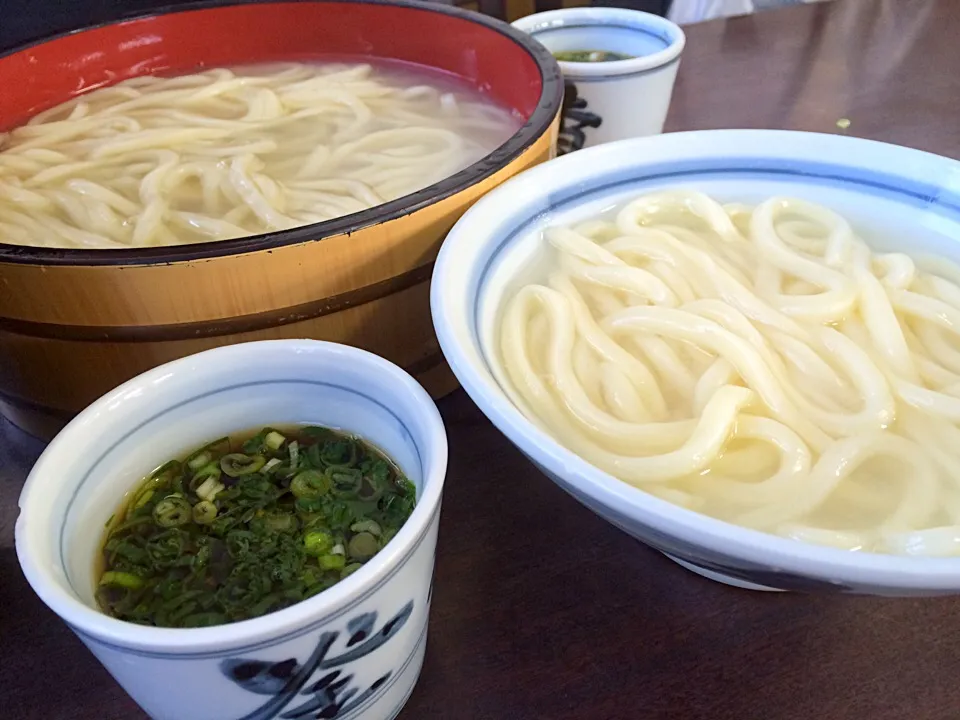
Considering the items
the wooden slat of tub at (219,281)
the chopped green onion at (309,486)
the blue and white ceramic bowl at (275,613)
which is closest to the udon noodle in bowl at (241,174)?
the wooden slat of tub at (219,281)

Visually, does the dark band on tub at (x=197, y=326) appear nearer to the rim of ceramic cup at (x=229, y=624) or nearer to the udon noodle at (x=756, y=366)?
the rim of ceramic cup at (x=229, y=624)

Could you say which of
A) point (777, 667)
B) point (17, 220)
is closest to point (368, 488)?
point (777, 667)

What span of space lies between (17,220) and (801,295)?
1293mm

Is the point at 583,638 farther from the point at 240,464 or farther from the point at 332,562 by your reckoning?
the point at 240,464

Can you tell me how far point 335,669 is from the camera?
0.67 metres

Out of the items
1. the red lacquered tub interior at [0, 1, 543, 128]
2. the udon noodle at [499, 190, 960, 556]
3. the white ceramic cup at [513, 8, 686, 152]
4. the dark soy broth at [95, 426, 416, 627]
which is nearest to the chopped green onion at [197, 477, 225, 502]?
the dark soy broth at [95, 426, 416, 627]

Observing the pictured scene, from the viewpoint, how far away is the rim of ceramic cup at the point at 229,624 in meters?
0.59

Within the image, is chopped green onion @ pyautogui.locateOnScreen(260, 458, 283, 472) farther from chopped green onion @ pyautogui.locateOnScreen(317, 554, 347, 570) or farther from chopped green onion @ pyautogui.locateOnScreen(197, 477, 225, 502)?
chopped green onion @ pyautogui.locateOnScreen(317, 554, 347, 570)

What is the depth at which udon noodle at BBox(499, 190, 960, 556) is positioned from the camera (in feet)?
2.77

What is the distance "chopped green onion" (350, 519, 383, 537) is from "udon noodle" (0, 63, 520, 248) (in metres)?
0.61

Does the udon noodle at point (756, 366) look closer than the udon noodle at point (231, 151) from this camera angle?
Yes

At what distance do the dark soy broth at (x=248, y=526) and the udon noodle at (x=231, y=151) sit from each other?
48cm

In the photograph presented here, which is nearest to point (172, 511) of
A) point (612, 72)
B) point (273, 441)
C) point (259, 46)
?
point (273, 441)

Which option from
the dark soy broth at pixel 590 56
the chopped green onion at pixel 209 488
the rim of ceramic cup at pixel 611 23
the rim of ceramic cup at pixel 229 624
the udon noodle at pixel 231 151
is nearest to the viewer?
the rim of ceramic cup at pixel 229 624
